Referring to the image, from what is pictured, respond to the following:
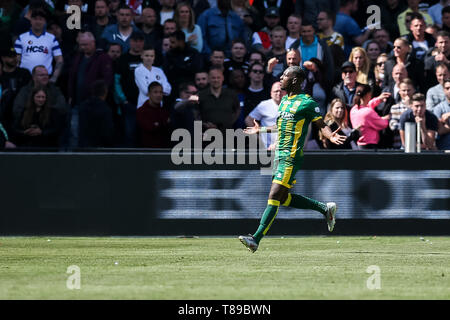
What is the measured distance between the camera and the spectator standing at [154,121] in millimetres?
16641

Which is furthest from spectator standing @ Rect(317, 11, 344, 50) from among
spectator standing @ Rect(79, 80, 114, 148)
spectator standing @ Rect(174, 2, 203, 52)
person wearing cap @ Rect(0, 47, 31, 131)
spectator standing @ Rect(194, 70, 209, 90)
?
person wearing cap @ Rect(0, 47, 31, 131)

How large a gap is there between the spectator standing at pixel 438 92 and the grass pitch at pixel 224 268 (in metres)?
3.05

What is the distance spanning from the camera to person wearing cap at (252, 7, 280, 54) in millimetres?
18562

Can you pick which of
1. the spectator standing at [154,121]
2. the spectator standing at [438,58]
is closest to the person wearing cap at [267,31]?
the spectator standing at [154,121]

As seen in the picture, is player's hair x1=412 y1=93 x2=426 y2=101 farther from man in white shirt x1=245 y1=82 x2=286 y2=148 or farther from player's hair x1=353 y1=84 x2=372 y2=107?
man in white shirt x1=245 y1=82 x2=286 y2=148

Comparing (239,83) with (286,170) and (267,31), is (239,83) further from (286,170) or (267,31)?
(286,170)

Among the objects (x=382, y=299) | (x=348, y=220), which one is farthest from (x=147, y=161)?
(x=382, y=299)

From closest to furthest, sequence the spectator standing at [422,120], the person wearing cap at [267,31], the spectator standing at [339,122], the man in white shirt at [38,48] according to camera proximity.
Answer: the spectator standing at [422,120]
the spectator standing at [339,122]
the man in white shirt at [38,48]
the person wearing cap at [267,31]

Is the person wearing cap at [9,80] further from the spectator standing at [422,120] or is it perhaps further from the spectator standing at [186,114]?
the spectator standing at [422,120]

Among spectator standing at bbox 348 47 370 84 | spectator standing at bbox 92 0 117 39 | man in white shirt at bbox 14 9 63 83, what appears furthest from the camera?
spectator standing at bbox 92 0 117 39

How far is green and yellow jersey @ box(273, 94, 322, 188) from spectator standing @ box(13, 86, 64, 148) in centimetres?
582

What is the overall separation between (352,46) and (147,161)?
584 centimetres

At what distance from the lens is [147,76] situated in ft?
56.7
